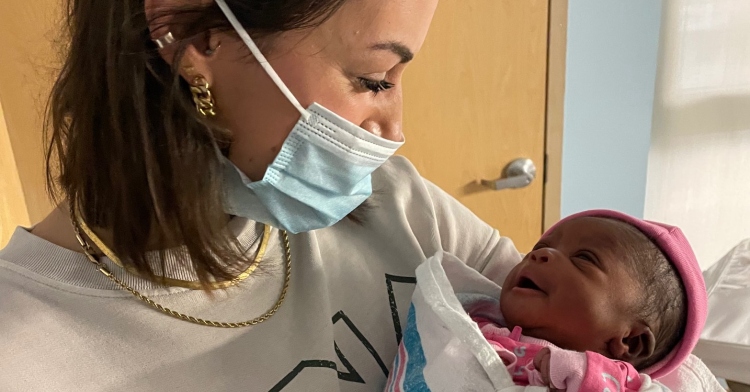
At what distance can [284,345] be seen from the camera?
88 cm

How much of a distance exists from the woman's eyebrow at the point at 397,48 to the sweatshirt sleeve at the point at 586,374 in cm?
46

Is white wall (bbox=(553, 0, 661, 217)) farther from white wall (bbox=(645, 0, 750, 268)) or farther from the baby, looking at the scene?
the baby

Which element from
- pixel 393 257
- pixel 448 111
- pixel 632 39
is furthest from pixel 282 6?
pixel 632 39

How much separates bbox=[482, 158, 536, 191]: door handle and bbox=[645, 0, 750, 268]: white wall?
2.06 ft

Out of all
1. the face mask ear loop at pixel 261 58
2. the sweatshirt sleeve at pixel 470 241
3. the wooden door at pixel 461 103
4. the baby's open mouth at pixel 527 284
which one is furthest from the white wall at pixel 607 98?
the face mask ear loop at pixel 261 58

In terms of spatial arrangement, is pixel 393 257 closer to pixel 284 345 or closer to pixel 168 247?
pixel 284 345

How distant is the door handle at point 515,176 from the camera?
2021 millimetres

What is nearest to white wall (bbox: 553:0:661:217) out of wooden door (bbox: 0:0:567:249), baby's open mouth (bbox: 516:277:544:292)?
wooden door (bbox: 0:0:567:249)

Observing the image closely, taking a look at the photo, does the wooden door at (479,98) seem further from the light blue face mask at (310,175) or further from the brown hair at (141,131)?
the brown hair at (141,131)

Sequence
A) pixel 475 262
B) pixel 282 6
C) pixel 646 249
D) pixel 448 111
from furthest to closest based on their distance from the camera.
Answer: pixel 448 111 → pixel 475 262 → pixel 646 249 → pixel 282 6

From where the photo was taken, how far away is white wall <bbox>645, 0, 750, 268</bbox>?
2.14m

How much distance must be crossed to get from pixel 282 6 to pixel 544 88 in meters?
1.46

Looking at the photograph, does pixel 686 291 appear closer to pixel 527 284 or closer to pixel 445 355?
pixel 527 284

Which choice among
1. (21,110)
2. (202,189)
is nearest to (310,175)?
(202,189)
